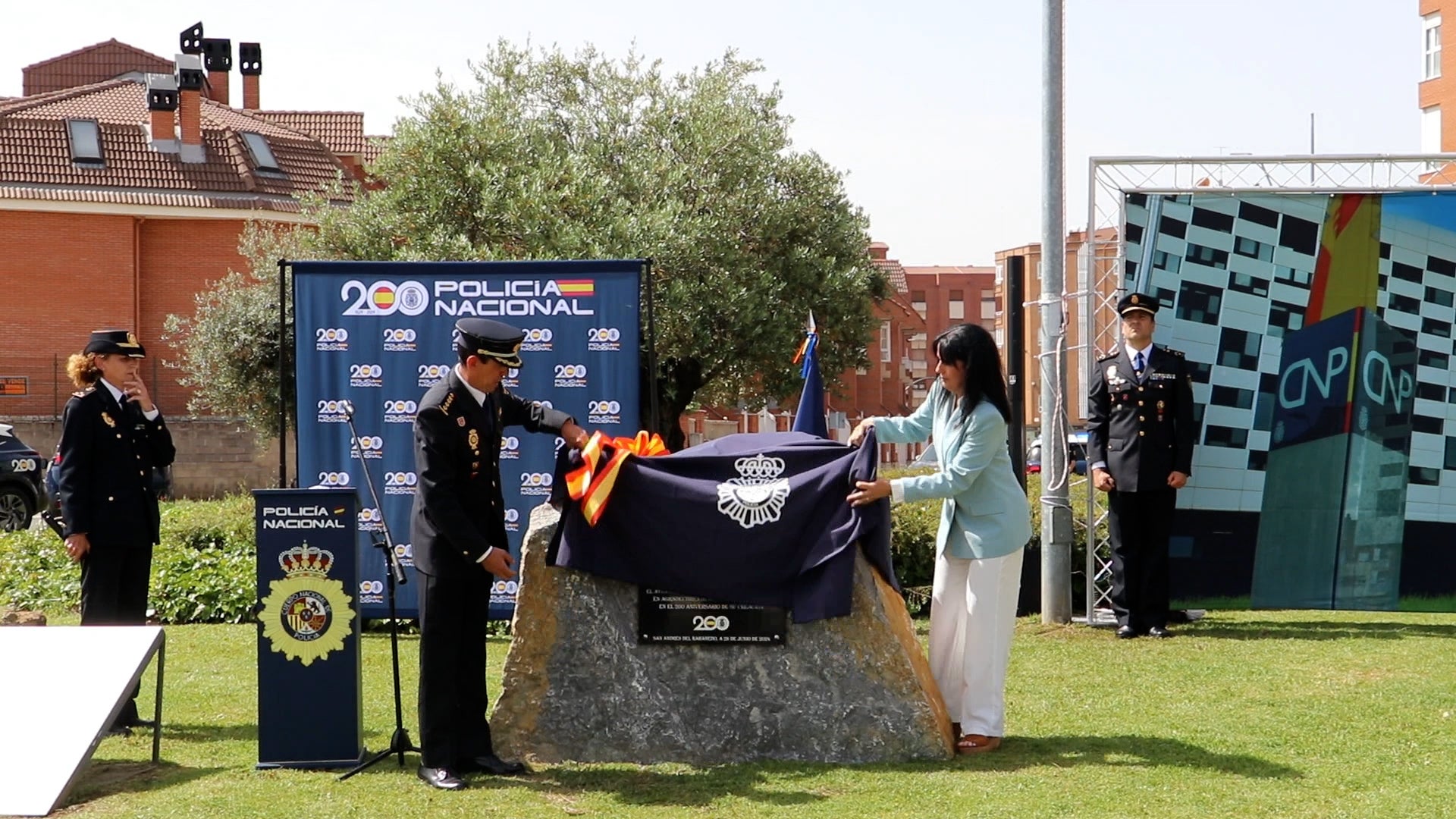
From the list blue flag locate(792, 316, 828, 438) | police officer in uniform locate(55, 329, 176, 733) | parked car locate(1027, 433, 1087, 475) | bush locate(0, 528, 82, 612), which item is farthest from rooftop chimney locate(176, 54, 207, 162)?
blue flag locate(792, 316, 828, 438)

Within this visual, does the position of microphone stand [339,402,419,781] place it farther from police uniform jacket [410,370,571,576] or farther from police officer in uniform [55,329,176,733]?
police officer in uniform [55,329,176,733]

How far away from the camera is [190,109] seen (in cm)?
4344

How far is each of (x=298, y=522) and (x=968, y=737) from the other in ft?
10.2

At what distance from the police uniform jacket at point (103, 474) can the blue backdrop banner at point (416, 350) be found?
226cm

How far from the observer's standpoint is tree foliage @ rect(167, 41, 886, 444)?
21.7 m

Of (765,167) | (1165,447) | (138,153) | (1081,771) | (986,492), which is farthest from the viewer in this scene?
(138,153)

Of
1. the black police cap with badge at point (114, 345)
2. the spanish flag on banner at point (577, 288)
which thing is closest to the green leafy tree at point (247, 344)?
the spanish flag on banner at point (577, 288)

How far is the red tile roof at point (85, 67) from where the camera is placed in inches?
2306

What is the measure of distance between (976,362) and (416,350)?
4720 millimetres

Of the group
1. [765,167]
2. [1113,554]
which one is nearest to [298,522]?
[1113,554]

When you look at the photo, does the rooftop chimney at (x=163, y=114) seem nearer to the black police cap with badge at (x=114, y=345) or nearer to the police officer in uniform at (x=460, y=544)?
the black police cap with badge at (x=114, y=345)

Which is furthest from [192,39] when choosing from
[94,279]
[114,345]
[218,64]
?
[114,345]

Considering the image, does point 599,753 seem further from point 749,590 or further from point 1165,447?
point 1165,447

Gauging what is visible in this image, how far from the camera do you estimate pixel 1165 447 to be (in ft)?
33.1
